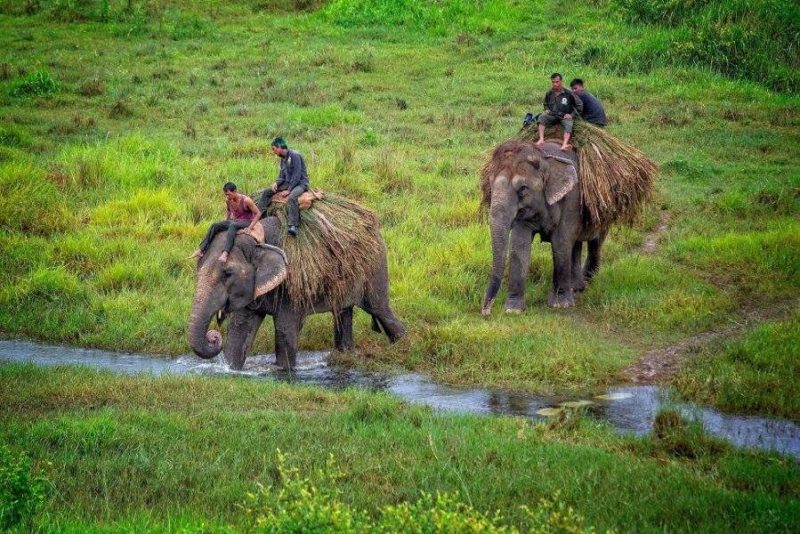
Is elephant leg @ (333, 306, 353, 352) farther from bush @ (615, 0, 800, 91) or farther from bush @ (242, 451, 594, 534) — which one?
bush @ (615, 0, 800, 91)

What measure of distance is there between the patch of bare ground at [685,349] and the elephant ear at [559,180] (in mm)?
2541

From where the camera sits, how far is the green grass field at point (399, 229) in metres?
8.45

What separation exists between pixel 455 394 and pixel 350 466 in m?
3.42

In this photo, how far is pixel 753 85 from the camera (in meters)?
25.7

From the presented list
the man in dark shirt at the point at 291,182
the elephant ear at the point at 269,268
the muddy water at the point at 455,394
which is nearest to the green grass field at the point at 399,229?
the muddy water at the point at 455,394

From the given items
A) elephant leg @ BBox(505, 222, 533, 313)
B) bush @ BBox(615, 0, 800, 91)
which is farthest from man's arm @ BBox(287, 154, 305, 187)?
bush @ BBox(615, 0, 800, 91)

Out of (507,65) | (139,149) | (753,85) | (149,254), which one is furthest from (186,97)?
(753,85)

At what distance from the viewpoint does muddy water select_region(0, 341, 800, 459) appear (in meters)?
10.5

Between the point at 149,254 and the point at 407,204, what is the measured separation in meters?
4.36

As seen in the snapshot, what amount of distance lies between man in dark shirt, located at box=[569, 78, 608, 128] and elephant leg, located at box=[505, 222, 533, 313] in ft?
6.69

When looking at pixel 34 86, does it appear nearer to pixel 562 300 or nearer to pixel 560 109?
pixel 560 109

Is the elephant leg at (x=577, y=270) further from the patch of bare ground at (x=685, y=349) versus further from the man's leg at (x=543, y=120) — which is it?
the patch of bare ground at (x=685, y=349)

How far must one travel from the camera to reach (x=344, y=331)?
13.2 meters

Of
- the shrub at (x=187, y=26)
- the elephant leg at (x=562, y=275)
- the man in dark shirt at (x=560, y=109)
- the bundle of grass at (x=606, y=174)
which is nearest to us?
the elephant leg at (x=562, y=275)
